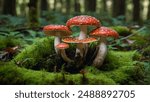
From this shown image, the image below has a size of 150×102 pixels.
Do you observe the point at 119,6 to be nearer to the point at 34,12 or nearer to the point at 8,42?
the point at 34,12

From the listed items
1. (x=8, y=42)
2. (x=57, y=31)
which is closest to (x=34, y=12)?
(x=8, y=42)

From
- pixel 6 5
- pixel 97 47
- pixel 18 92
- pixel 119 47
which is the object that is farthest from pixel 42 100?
pixel 6 5

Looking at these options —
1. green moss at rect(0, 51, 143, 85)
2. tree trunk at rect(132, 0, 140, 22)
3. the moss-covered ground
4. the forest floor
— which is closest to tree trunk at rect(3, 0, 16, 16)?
tree trunk at rect(132, 0, 140, 22)

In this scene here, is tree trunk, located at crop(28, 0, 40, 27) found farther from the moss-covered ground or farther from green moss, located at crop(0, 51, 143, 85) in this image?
green moss, located at crop(0, 51, 143, 85)

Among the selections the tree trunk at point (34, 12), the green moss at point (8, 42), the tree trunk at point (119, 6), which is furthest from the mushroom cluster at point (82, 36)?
the tree trunk at point (119, 6)

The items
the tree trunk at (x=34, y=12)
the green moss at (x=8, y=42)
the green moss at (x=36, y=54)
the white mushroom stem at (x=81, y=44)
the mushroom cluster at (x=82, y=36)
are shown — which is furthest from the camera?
the tree trunk at (x=34, y=12)

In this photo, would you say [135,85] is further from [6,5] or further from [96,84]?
[6,5]

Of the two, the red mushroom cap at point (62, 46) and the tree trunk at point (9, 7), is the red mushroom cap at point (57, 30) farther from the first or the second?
the tree trunk at point (9, 7)
